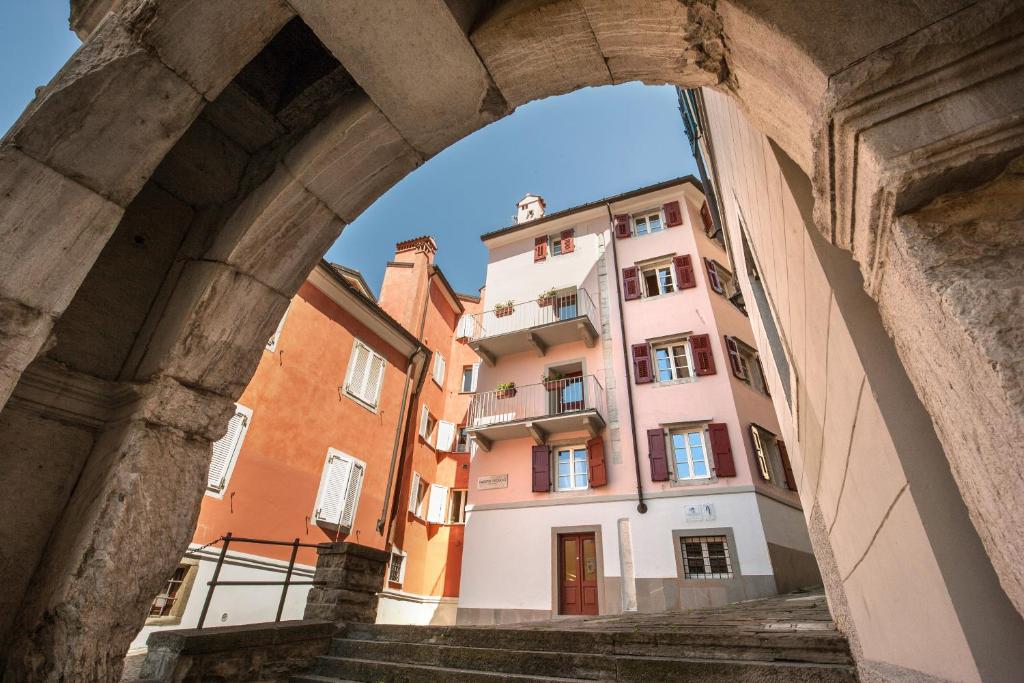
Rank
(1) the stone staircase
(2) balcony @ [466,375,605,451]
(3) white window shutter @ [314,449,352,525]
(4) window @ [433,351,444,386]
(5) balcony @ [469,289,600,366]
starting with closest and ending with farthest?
(1) the stone staircase → (3) white window shutter @ [314,449,352,525] → (2) balcony @ [466,375,605,451] → (5) balcony @ [469,289,600,366] → (4) window @ [433,351,444,386]

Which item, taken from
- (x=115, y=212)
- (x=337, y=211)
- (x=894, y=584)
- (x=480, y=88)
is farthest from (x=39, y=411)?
(x=894, y=584)

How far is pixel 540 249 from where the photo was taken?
1656cm

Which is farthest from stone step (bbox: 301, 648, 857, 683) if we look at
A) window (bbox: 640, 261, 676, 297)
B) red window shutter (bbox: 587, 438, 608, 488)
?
window (bbox: 640, 261, 676, 297)

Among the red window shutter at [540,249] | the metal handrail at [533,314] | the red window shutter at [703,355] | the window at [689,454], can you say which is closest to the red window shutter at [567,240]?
the red window shutter at [540,249]

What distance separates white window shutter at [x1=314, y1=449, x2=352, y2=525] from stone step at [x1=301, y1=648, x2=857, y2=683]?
6.50 meters

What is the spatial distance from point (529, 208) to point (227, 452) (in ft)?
46.5

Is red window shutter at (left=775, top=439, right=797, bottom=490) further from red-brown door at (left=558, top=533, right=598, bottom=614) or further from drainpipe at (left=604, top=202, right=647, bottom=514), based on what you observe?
red-brown door at (left=558, top=533, right=598, bottom=614)

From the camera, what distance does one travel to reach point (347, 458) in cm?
1138

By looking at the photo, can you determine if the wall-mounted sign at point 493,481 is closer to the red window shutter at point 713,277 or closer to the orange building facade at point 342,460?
the orange building facade at point 342,460

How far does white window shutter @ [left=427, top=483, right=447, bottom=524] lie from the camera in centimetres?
1548

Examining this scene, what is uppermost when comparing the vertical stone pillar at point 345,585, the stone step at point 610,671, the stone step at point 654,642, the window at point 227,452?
the window at point 227,452

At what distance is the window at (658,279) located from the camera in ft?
46.6

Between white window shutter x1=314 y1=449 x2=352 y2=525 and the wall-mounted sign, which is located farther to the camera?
the wall-mounted sign

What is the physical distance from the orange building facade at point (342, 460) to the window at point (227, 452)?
2 cm
